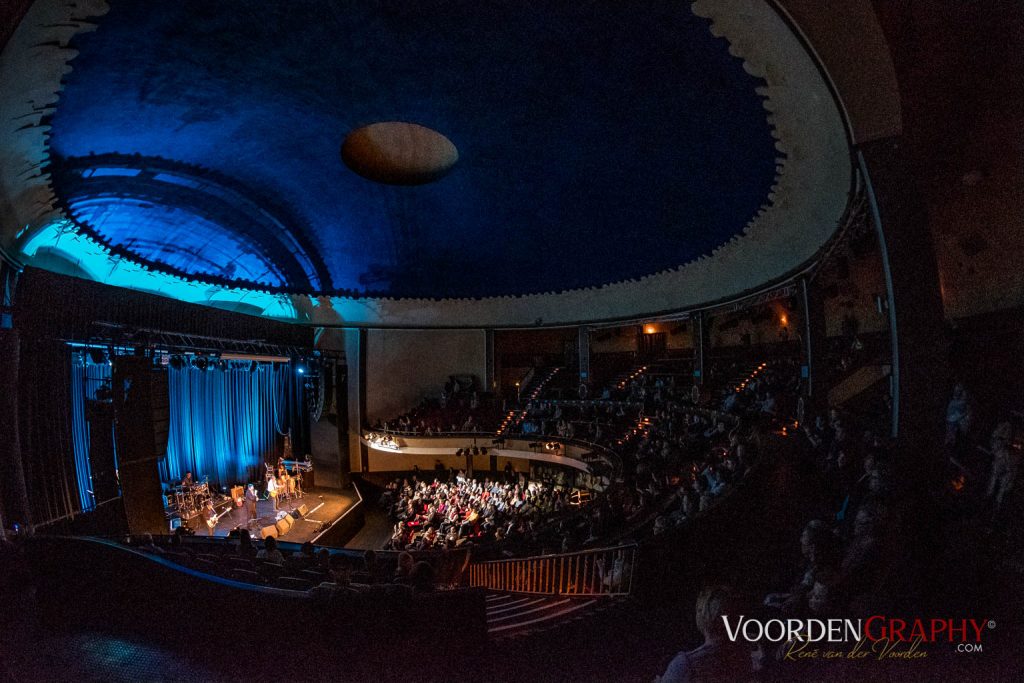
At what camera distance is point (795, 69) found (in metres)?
4.16

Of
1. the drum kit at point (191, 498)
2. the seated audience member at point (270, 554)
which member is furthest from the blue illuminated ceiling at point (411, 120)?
the drum kit at point (191, 498)

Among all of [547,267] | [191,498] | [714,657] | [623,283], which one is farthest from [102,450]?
[623,283]

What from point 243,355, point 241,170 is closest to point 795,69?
point 241,170

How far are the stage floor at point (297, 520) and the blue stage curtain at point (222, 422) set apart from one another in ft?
6.00

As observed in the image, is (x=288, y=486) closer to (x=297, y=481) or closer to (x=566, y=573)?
(x=297, y=481)

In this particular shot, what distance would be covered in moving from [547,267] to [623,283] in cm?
320

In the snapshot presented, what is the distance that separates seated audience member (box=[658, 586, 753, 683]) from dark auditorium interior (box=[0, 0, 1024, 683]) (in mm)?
24

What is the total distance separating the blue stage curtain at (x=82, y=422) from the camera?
309 inches

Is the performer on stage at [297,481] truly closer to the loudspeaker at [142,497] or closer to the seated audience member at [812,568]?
the loudspeaker at [142,497]

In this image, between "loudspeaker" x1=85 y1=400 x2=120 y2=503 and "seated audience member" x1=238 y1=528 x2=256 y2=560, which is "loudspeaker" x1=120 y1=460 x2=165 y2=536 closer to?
"loudspeaker" x1=85 y1=400 x2=120 y2=503

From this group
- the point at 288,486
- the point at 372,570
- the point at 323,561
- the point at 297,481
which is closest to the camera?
the point at 372,570

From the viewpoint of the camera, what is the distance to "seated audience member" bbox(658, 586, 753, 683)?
3.01 meters

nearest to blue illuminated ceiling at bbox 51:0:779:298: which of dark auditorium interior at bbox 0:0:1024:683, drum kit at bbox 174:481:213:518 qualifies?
dark auditorium interior at bbox 0:0:1024:683

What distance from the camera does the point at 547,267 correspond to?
1414 centimetres
